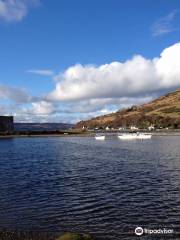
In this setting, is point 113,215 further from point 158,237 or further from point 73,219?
point 158,237

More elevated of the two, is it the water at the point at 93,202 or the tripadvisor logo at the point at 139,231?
the water at the point at 93,202

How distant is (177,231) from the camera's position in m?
28.5

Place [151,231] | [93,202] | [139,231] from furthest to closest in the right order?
[93,202], [151,231], [139,231]

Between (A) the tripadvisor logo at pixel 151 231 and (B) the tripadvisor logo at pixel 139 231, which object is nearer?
(B) the tripadvisor logo at pixel 139 231

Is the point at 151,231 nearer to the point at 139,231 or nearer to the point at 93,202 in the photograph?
the point at 139,231

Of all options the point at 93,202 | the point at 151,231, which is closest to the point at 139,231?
the point at 151,231

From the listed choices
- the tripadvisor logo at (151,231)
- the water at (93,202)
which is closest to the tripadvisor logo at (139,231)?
the tripadvisor logo at (151,231)

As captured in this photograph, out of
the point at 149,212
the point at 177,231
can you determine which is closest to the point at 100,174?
the point at 149,212

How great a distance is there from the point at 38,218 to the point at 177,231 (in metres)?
11.6

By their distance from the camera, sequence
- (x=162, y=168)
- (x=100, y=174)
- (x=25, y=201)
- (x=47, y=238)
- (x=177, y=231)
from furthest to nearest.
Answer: (x=162, y=168)
(x=100, y=174)
(x=25, y=201)
(x=177, y=231)
(x=47, y=238)

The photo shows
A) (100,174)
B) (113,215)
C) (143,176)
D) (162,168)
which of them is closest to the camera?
(113,215)

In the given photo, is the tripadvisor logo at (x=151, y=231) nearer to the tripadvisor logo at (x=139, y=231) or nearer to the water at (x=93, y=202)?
the tripadvisor logo at (x=139, y=231)

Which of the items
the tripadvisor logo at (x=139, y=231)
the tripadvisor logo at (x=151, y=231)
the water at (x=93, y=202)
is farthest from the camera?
the water at (x=93, y=202)

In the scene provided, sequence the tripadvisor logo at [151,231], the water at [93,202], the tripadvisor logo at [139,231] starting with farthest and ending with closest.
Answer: the water at [93,202]
the tripadvisor logo at [151,231]
the tripadvisor logo at [139,231]
